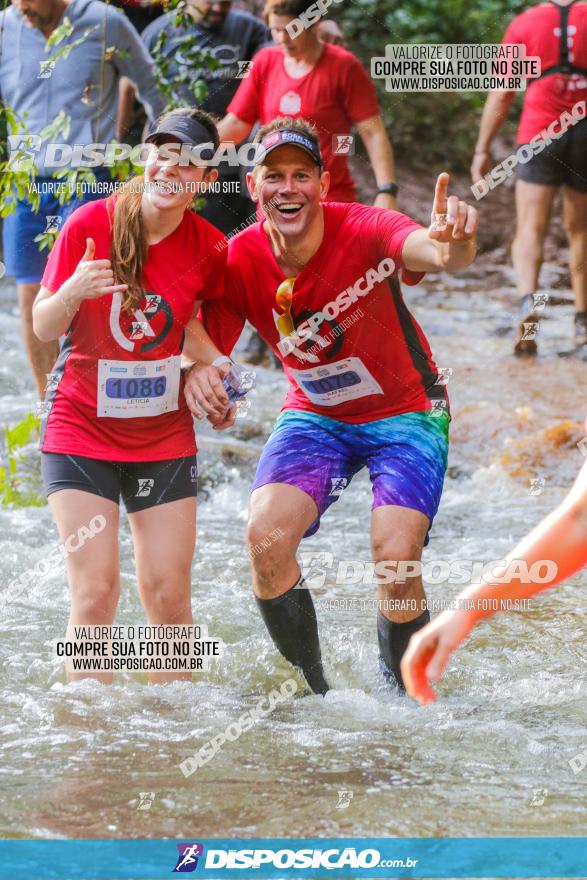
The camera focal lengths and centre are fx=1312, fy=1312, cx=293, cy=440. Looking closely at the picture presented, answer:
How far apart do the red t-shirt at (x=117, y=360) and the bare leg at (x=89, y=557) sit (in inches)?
6.3

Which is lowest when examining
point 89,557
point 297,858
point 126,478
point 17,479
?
point 297,858

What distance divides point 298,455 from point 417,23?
10.5 meters

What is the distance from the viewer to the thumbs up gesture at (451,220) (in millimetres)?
3818

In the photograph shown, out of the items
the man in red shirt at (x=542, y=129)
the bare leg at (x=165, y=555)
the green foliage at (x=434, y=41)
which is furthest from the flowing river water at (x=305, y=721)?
the green foliage at (x=434, y=41)

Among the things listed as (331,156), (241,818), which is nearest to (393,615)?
(241,818)

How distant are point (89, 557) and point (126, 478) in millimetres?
301

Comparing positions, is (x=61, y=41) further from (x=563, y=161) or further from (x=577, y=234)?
(x=577, y=234)

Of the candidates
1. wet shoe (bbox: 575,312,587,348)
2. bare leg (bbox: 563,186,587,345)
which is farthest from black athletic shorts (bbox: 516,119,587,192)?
wet shoe (bbox: 575,312,587,348)

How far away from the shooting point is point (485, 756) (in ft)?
12.8

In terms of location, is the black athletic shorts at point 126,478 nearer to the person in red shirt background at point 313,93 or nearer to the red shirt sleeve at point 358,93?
the person in red shirt background at point 313,93

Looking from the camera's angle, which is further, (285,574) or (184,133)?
(285,574)

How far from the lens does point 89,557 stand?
167 inches

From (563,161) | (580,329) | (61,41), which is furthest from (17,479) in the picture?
(580,329)

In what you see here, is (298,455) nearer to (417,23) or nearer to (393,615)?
(393,615)
